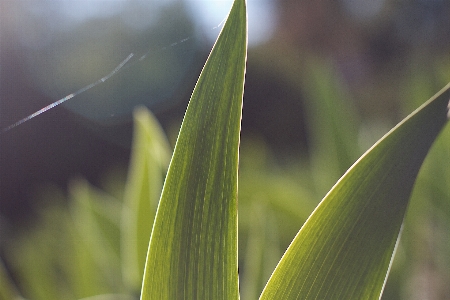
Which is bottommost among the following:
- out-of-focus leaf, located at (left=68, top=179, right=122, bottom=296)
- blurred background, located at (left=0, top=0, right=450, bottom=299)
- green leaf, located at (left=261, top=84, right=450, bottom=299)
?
green leaf, located at (left=261, top=84, right=450, bottom=299)

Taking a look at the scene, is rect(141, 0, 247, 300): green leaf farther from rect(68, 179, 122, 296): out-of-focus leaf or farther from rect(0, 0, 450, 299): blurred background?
rect(68, 179, 122, 296): out-of-focus leaf

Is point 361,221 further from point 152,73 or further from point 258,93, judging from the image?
point 258,93

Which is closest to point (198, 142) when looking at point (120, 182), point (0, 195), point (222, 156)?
point (222, 156)

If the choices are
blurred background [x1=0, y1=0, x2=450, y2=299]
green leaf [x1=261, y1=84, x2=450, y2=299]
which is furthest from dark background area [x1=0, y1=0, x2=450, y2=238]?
green leaf [x1=261, y1=84, x2=450, y2=299]

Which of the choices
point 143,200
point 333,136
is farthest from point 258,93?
point 143,200

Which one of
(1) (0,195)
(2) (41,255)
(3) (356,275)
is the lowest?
(3) (356,275)

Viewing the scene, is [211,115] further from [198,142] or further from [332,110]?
[332,110]
